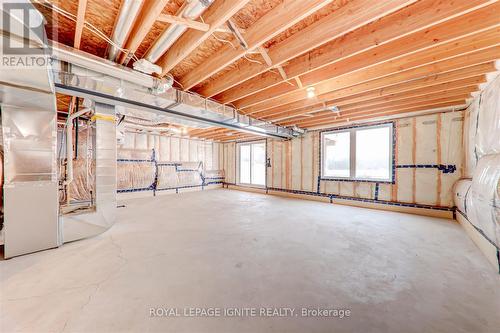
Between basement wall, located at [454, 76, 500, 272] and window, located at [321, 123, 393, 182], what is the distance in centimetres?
140

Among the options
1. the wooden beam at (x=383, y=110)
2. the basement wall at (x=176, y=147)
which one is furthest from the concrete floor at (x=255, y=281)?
the basement wall at (x=176, y=147)

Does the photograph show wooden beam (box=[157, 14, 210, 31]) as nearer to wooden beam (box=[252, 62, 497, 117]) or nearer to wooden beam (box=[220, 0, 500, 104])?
wooden beam (box=[220, 0, 500, 104])

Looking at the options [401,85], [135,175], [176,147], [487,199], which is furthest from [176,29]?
[176,147]

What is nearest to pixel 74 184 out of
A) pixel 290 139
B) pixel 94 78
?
pixel 94 78

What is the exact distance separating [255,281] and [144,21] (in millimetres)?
2417

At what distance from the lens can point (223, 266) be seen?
189 centimetres

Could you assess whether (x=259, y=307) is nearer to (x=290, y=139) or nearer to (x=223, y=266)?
(x=223, y=266)

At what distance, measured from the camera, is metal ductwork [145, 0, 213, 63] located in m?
1.35

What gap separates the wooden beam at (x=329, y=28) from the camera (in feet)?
4.73

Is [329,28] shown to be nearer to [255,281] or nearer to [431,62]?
[431,62]

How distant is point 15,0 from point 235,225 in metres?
3.10

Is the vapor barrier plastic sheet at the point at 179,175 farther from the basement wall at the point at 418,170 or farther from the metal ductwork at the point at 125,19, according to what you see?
the metal ductwork at the point at 125,19

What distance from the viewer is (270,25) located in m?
1.62

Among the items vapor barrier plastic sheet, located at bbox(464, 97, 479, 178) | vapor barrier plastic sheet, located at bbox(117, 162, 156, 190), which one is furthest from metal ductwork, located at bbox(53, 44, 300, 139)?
vapor barrier plastic sheet, located at bbox(464, 97, 479, 178)
